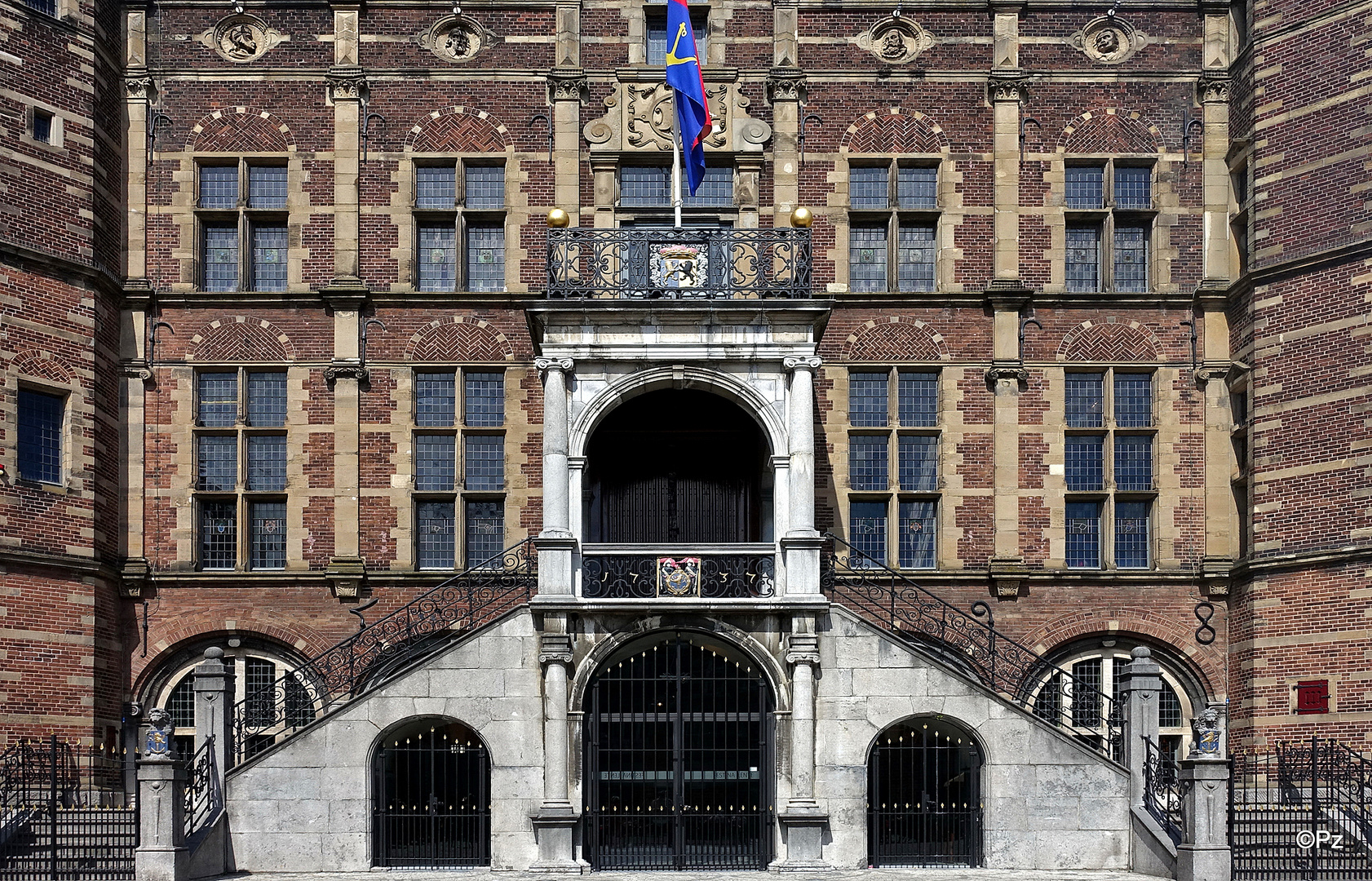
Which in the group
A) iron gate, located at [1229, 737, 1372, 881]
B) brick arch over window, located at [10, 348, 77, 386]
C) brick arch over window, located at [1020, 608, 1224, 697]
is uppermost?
brick arch over window, located at [10, 348, 77, 386]

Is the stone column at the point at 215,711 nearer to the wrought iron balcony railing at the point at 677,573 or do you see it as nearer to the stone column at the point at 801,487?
the wrought iron balcony railing at the point at 677,573

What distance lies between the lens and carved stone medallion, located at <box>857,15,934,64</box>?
26.5 meters

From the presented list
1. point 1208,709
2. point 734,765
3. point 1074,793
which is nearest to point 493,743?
point 734,765

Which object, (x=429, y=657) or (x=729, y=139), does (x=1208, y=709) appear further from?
(x=729, y=139)

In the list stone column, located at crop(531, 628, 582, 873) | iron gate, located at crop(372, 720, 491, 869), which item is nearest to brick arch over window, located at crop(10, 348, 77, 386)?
iron gate, located at crop(372, 720, 491, 869)

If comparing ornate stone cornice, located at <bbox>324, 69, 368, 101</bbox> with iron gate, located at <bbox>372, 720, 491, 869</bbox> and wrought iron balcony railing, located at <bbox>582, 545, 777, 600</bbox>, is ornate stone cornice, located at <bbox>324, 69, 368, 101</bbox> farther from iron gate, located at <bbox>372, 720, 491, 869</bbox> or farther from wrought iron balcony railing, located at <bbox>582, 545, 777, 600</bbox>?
iron gate, located at <bbox>372, 720, 491, 869</bbox>

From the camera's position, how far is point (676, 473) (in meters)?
24.9

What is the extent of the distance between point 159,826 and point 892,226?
12.7 meters

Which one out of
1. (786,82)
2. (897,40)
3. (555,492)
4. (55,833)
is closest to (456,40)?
(786,82)

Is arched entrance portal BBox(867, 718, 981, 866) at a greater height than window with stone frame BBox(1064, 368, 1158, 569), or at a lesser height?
lesser

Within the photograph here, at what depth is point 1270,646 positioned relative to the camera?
79.2 feet

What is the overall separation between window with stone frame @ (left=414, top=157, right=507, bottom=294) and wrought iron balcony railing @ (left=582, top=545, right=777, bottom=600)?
19.2 feet

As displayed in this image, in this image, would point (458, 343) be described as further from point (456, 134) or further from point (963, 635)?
point (963, 635)

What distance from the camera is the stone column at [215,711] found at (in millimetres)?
21484
